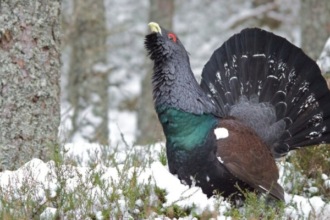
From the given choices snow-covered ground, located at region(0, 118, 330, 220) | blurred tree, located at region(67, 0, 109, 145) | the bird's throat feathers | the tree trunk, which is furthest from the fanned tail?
blurred tree, located at region(67, 0, 109, 145)

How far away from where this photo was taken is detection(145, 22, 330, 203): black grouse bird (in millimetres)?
4844

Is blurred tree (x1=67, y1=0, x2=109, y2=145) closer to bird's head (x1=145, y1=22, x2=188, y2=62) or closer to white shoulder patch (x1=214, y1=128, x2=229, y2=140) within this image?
bird's head (x1=145, y1=22, x2=188, y2=62)

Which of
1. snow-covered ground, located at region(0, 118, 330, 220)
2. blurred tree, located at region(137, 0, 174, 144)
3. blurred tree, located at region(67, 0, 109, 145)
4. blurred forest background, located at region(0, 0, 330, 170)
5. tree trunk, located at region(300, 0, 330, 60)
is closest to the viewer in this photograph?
snow-covered ground, located at region(0, 118, 330, 220)

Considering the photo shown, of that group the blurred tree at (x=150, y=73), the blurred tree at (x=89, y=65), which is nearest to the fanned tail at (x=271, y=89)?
the blurred tree at (x=89, y=65)

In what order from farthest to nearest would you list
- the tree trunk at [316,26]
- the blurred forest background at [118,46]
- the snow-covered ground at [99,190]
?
the tree trunk at [316,26]
the blurred forest background at [118,46]
the snow-covered ground at [99,190]

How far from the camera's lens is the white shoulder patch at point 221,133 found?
491 centimetres

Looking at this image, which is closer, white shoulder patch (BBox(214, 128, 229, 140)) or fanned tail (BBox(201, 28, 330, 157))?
white shoulder patch (BBox(214, 128, 229, 140))

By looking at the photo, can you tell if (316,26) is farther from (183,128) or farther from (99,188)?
(99,188)

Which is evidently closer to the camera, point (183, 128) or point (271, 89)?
point (183, 128)

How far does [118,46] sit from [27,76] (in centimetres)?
664

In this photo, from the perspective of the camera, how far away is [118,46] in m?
11.8

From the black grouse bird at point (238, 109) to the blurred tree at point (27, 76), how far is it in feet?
2.73

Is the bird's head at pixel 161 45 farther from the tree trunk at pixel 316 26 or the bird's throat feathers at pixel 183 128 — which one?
the tree trunk at pixel 316 26

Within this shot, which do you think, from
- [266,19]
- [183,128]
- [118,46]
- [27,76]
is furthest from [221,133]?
[266,19]
